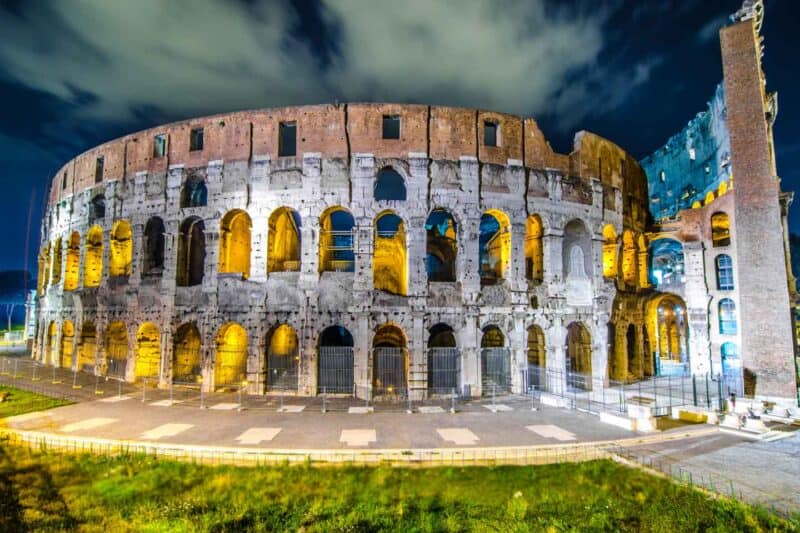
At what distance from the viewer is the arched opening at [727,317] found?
75.2 ft

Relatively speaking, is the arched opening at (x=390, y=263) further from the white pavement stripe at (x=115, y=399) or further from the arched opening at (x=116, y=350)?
the arched opening at (x=116, y=350)

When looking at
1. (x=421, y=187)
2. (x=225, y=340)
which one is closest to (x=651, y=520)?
(x=421, y=187)

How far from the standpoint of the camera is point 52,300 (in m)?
26.7

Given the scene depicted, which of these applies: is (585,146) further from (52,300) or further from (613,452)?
(52,300)

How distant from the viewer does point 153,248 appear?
23.3 meters

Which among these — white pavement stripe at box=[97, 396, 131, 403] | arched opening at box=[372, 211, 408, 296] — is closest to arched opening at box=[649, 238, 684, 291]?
arched opening at box=[372, 211, 408, 296]

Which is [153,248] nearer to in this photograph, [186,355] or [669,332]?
[186,355]

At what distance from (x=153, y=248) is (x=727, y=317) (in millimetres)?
32750

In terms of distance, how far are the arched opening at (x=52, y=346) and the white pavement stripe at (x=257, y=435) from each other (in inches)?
822

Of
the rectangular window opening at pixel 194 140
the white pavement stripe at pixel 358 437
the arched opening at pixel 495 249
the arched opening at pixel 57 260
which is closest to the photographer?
the white pavement stripe at pixel 358 437

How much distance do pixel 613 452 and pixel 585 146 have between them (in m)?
15.8

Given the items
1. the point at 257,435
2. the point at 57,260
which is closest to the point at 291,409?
the point at 257,435

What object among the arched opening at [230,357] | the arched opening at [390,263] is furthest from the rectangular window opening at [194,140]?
the arched opening at [390,263]

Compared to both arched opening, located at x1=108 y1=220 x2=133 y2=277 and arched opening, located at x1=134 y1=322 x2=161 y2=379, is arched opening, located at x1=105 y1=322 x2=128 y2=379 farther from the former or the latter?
arched opening, located at x1=108 y1=220 x2=133 y2=277
